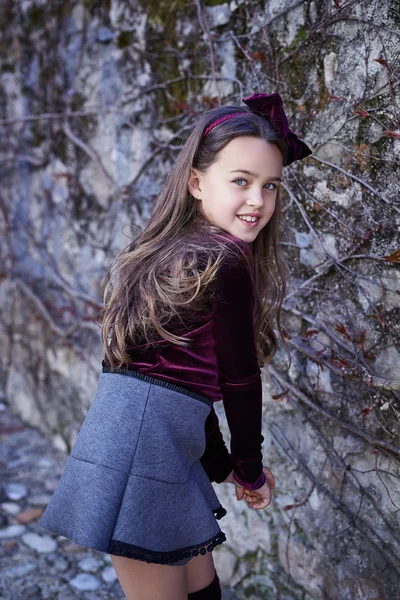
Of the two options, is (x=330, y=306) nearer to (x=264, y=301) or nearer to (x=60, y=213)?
(x=264, y=301)

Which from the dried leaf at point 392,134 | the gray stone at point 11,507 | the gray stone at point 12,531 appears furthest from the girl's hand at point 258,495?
the gray stone at point 11,507

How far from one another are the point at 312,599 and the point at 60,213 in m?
2.12

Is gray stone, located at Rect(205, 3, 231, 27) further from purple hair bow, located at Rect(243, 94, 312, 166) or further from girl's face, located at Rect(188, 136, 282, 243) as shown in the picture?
girl's face, located at Rect(188, 136, 282, 243)

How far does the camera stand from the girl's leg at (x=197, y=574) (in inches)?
58.2

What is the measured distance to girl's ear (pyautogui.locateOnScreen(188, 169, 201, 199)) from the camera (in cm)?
146

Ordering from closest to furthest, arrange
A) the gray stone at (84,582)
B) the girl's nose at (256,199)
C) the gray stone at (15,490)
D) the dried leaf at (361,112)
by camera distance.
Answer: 1. the girl's nose at (256,199)
2. the dried leaf at (361,112)
3. the gray stone at (84,582)
4. the gray stone at (15,490)

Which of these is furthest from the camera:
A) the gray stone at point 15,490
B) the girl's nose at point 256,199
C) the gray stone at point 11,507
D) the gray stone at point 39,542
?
the gray stone at point 15,490

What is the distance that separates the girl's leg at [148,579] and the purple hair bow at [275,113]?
97 cm

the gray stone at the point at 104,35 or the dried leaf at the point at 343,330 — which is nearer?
the dried leaf at the point at 343,330

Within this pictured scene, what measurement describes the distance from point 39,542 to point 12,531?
137 mm

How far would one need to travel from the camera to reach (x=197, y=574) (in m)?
1.49

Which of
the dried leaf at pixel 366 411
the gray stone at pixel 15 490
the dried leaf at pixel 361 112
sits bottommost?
the gray stone at pixel 15 490

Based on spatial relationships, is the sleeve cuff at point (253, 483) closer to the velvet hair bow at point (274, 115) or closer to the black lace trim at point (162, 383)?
the black lace trim at point (162, 383)

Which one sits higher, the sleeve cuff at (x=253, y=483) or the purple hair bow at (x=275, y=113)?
the purple hair bow at (x=275, y=113)
